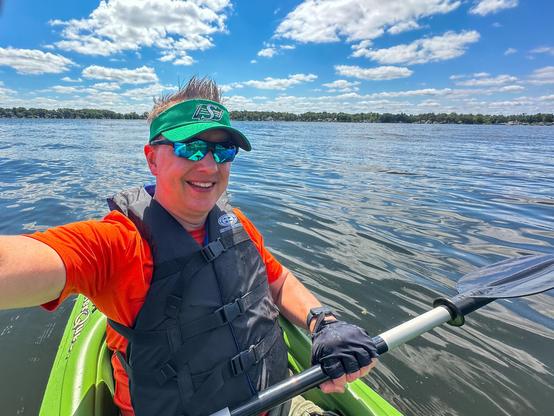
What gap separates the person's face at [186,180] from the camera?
200 centimetres

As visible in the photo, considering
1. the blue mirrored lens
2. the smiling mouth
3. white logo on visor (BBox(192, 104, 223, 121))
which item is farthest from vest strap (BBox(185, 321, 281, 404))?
white logo on visor (BBox(192, 104, 223, 121))

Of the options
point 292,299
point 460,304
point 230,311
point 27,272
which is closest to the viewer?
point 27,272

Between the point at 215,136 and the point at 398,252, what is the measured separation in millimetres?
5027

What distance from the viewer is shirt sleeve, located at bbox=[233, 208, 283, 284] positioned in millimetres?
2500

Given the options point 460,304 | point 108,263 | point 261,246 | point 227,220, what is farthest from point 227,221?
point 460,304

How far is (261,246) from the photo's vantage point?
2.55 metres

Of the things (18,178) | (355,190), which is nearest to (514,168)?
(355,190)

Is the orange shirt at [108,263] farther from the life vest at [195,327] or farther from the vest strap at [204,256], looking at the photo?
the vest strap at [204,256]

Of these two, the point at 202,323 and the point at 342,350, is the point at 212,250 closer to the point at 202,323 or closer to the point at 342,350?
the point at 202,323

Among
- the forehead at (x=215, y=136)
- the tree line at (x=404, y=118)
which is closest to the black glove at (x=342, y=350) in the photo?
the forehead at (x=215, y=136)

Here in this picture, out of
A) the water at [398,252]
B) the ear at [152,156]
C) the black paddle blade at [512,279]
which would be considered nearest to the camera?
the ear at [152,156]

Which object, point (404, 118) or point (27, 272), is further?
point (404, 118)

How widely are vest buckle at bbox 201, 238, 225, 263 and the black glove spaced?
2.82ft

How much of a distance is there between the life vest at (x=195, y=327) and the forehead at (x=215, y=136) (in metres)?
0.49
